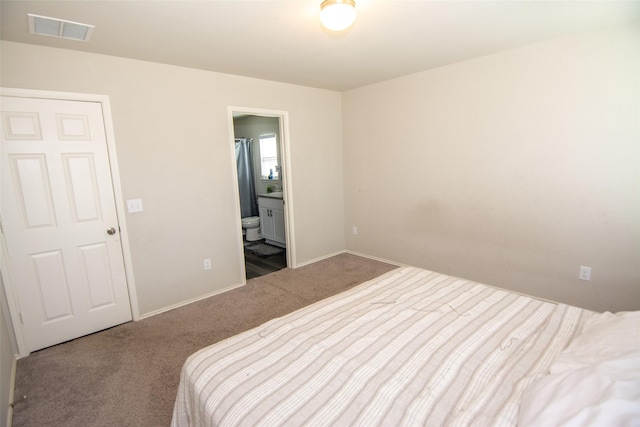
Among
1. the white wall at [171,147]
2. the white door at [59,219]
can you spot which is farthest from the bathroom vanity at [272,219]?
the white door at [59,219]

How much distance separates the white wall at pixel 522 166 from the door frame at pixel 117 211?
2899 mm

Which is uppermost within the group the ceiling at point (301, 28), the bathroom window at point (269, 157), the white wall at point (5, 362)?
the ceiling at point (301, 28)

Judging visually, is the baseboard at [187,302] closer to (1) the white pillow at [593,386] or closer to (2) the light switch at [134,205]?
(2) the light switch at [134,205]

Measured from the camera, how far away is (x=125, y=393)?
2035mm

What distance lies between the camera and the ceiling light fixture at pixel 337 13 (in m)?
1.72

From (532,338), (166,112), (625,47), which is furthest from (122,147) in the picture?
(625,47)

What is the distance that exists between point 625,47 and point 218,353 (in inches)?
136

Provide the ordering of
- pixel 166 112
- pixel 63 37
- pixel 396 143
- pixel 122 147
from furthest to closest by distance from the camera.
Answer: pixel 396 143, pixel 166 112, pixel 122 147, pixel 63 37

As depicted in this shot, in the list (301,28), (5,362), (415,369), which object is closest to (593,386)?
(415,369)

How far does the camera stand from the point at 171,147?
301 centimetres

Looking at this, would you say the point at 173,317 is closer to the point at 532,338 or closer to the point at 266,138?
the point at 532,338

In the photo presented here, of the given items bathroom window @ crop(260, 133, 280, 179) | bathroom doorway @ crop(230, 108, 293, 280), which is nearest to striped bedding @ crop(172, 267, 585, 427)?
bathroom doorway @ crop(230, 108, 293, 280)

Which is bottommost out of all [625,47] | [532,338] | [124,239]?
[532,338]

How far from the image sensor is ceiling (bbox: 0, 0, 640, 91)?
6.22 feet
